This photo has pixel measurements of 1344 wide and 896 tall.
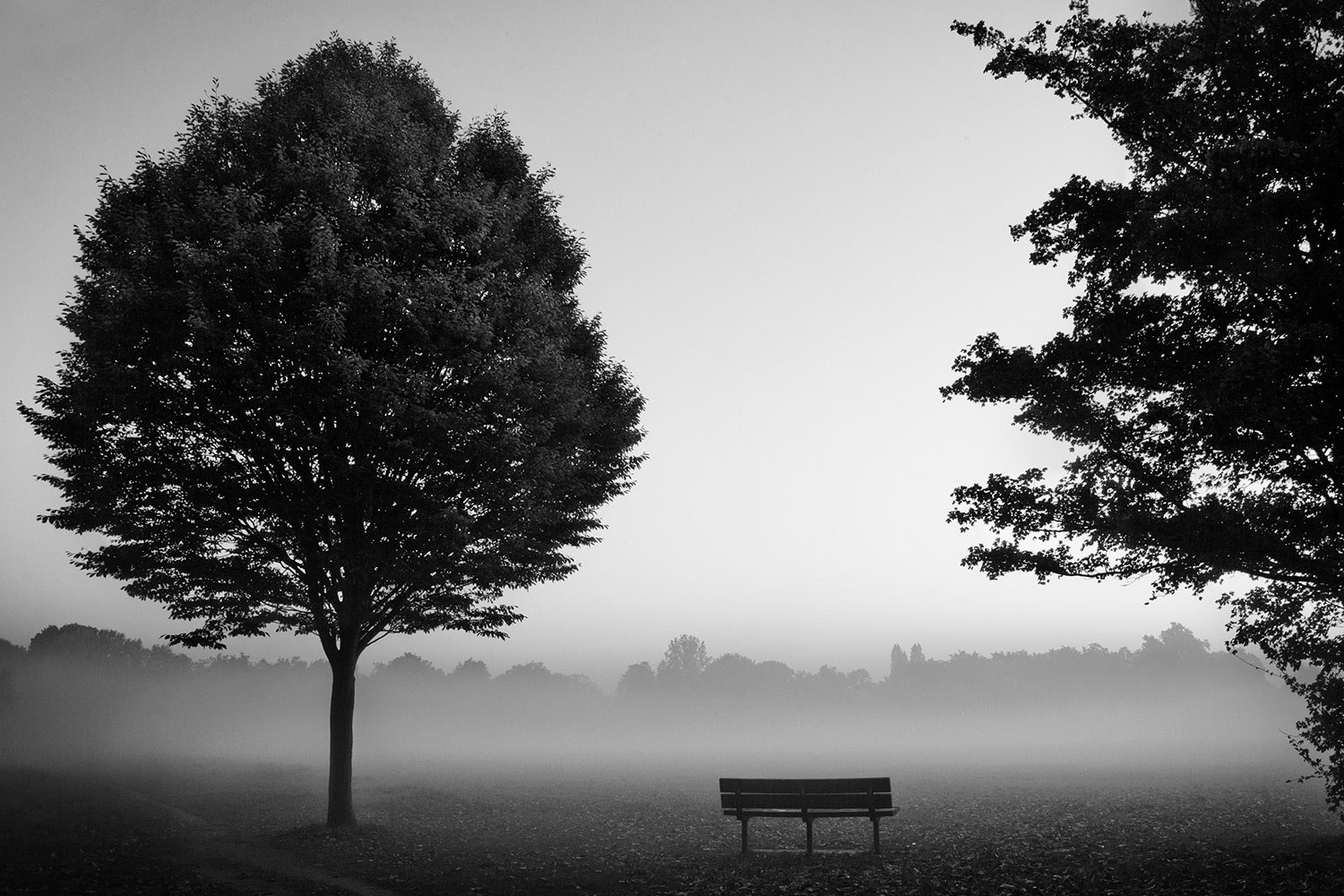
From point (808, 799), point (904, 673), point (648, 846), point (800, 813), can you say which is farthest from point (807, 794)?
point (904, 673)

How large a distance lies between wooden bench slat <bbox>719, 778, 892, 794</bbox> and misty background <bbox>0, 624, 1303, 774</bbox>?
297ft

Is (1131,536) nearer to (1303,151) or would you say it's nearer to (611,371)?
(1303,151)

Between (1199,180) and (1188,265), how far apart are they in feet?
3.90

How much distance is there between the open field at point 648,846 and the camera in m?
11.2

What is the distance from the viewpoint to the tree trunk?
56.4ft

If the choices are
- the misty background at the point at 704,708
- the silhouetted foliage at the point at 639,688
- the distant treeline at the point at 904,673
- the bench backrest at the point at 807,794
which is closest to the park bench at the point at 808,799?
the bench backrest at the point at 807,794

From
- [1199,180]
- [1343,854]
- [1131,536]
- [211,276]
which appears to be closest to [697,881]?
[1131,536]

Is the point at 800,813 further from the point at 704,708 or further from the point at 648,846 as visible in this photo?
the point at 704,708

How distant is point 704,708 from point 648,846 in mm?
175234

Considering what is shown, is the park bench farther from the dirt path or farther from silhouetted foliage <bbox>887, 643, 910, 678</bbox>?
silhouetted foliage <bbox>887, 643, 910, 678</bbox>

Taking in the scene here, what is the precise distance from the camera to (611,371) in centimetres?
2006

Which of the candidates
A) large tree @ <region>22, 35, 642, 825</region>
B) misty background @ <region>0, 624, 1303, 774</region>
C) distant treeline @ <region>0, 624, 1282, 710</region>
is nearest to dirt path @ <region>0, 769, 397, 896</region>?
large tree @ <region>22, 35, 642, 825</region>

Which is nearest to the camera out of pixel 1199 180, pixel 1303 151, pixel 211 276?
pixel 1303 151

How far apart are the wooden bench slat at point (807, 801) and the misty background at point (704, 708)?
90.6 metres
